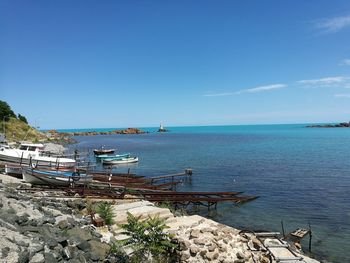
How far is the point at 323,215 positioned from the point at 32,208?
2188 centimetres

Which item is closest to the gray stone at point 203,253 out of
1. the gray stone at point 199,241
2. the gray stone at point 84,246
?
the gray stone at point 199,241

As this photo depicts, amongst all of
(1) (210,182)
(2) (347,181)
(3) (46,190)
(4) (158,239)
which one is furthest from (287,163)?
(4) (158,239)

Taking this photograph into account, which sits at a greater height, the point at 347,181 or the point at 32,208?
the point at 32,208

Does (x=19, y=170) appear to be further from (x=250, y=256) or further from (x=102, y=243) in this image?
(x=250, y=256)

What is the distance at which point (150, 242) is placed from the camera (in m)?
11.8

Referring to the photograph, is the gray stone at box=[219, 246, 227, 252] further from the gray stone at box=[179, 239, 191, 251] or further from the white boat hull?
the white boat hull

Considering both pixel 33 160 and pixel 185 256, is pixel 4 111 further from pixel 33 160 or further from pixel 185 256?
pixel 185 256

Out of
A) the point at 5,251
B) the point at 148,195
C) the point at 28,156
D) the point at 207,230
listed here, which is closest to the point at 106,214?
the point at 207,230

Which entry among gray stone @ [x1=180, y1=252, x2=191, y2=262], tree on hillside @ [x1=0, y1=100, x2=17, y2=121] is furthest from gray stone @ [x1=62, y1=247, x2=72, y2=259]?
tree on hillside @ [x1=0, y1=100, x2=17, y2=121]

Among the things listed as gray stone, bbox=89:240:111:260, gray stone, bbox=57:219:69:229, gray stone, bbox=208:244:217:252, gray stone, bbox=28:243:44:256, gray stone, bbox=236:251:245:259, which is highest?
gray stone, bbox=28:243:44:256

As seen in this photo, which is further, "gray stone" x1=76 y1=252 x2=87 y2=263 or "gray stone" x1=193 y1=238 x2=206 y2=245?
"gray stone" x1=193 y1=238 x2=206 y2=245

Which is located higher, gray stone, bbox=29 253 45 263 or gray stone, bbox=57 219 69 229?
gray stone, bbox=29 253 45 263

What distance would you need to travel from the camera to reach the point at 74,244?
1084 centimetres

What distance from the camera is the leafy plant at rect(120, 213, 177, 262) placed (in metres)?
11.5
